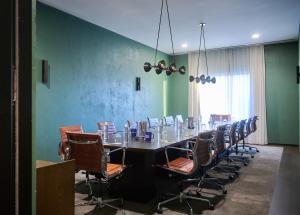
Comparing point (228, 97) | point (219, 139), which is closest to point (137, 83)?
point (228, 97)

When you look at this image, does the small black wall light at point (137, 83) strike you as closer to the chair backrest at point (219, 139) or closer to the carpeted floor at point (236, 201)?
the carpeted floor at point (236, 201)

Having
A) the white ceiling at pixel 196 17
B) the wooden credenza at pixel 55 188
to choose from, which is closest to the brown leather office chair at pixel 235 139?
the white ceiling at pixel 196 17

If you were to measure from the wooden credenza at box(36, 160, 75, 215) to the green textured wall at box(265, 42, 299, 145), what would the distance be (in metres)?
7.60

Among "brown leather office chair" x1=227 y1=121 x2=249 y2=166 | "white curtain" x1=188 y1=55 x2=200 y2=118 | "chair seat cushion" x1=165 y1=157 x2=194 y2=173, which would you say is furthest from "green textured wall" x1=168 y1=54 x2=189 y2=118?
"chair seat cushion" x1=165 y1=157 x2=194 y2=173

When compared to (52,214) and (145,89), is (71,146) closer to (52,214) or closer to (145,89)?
(52,214)

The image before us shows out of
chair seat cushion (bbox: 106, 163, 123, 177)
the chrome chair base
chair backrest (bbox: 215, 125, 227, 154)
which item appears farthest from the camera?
chair backrest (bbox: 215, 125, 227, 154)

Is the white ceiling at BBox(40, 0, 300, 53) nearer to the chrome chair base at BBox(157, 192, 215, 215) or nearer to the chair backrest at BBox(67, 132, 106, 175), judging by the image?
the chair backrest at BBox(67, 132, 106, 175)

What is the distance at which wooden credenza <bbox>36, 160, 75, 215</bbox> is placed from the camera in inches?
59.8

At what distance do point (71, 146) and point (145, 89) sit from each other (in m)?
5.38

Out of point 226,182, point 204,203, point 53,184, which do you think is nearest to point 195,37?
point 226,182

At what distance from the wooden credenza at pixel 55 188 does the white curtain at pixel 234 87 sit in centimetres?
722

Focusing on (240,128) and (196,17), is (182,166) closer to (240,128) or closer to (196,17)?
(240,128)

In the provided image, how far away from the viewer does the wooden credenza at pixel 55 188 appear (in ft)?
4.98

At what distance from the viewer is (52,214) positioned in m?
1.59
